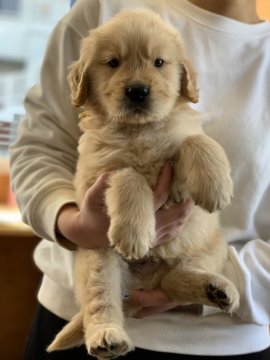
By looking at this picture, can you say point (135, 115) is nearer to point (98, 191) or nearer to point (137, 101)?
point (137, 101)

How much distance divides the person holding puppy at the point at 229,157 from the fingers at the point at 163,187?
0.56 ft

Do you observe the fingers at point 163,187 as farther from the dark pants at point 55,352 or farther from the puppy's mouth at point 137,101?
the dark pants at point 55,352

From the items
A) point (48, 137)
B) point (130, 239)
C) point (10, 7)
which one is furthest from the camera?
point (10, 7)

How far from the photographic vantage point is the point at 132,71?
1.02 m

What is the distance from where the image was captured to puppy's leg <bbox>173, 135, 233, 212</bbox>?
923mm

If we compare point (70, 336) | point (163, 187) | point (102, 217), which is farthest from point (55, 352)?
point (163, 187)

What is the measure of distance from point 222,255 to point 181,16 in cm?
52

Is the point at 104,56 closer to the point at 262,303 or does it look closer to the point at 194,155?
the point at 194,155

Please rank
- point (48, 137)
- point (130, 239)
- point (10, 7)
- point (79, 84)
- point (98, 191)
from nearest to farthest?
point (130, 239) < point (98, 191) < point (79, 84) < point (48, 137) < point (10, 7)

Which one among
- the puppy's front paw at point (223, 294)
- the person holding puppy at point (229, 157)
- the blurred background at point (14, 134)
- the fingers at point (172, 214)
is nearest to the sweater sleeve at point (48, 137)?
the person holding puppy at point (229, 157)

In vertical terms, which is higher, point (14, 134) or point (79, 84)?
point (79, 84)

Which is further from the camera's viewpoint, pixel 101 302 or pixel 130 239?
pixel 101 302

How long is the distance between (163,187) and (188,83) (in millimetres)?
235

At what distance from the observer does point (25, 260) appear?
2.25 meters
